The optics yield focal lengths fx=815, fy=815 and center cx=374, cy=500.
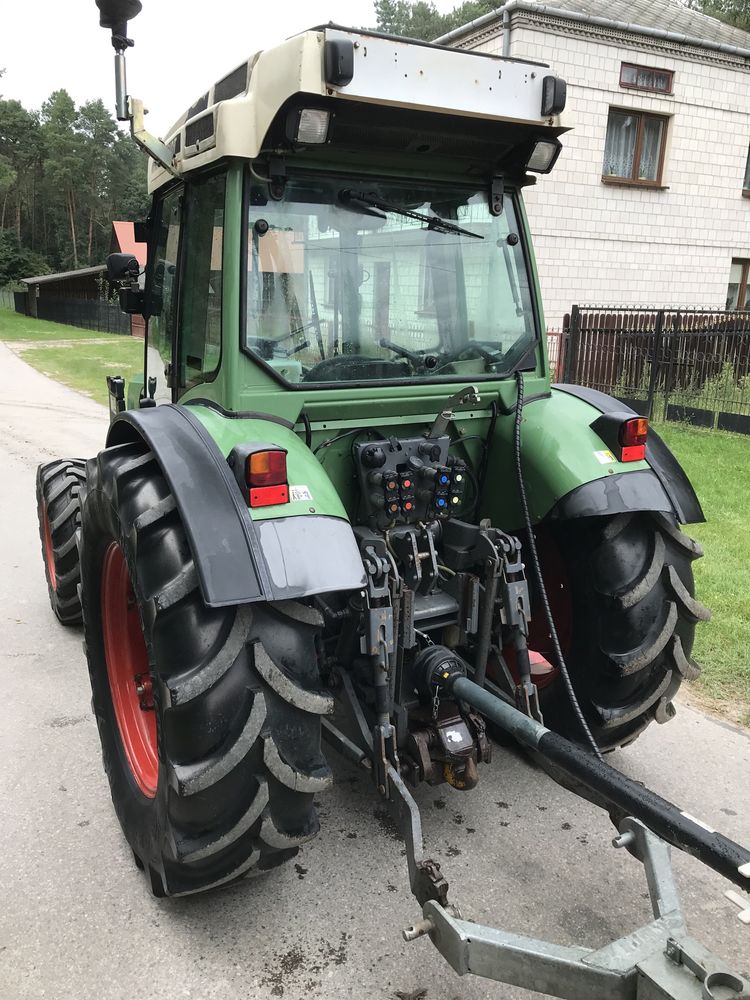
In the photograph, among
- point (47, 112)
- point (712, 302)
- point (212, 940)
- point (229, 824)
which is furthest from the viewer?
point (47, 112)

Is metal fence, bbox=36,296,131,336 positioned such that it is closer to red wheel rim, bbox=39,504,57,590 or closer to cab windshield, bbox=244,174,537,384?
red wheel rim, bbox=39,504,57,590

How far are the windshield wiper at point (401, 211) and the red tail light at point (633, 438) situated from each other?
37.3 inches

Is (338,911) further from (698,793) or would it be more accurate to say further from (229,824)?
(698,793)

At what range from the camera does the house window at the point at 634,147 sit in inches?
591

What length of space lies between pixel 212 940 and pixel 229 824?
0.44 meters

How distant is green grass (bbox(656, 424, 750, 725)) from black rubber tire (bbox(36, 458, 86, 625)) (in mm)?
3387

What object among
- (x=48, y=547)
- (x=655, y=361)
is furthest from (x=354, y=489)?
(x=655, y=361)

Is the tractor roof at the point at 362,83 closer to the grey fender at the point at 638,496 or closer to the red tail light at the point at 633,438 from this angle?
the red tail light at the point at 633,438

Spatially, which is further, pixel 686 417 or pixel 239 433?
pixel 686 417

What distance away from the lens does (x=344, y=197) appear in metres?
2.87

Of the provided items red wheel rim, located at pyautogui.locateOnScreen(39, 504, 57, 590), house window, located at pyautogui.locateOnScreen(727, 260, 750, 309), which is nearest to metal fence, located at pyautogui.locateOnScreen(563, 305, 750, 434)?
house window, located at pyautogui.locateOnScreen(727, 260, 750, 309)

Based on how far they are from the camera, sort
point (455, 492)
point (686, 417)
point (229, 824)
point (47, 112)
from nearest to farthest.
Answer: point (229, 824) → point (455, 492) → point (686, 417) → point (47, 112)

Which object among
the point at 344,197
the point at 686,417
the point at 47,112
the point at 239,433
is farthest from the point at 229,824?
the point at 47,112

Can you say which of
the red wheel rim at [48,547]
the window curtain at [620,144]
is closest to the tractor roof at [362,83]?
the red wheel rim at [48,547]
